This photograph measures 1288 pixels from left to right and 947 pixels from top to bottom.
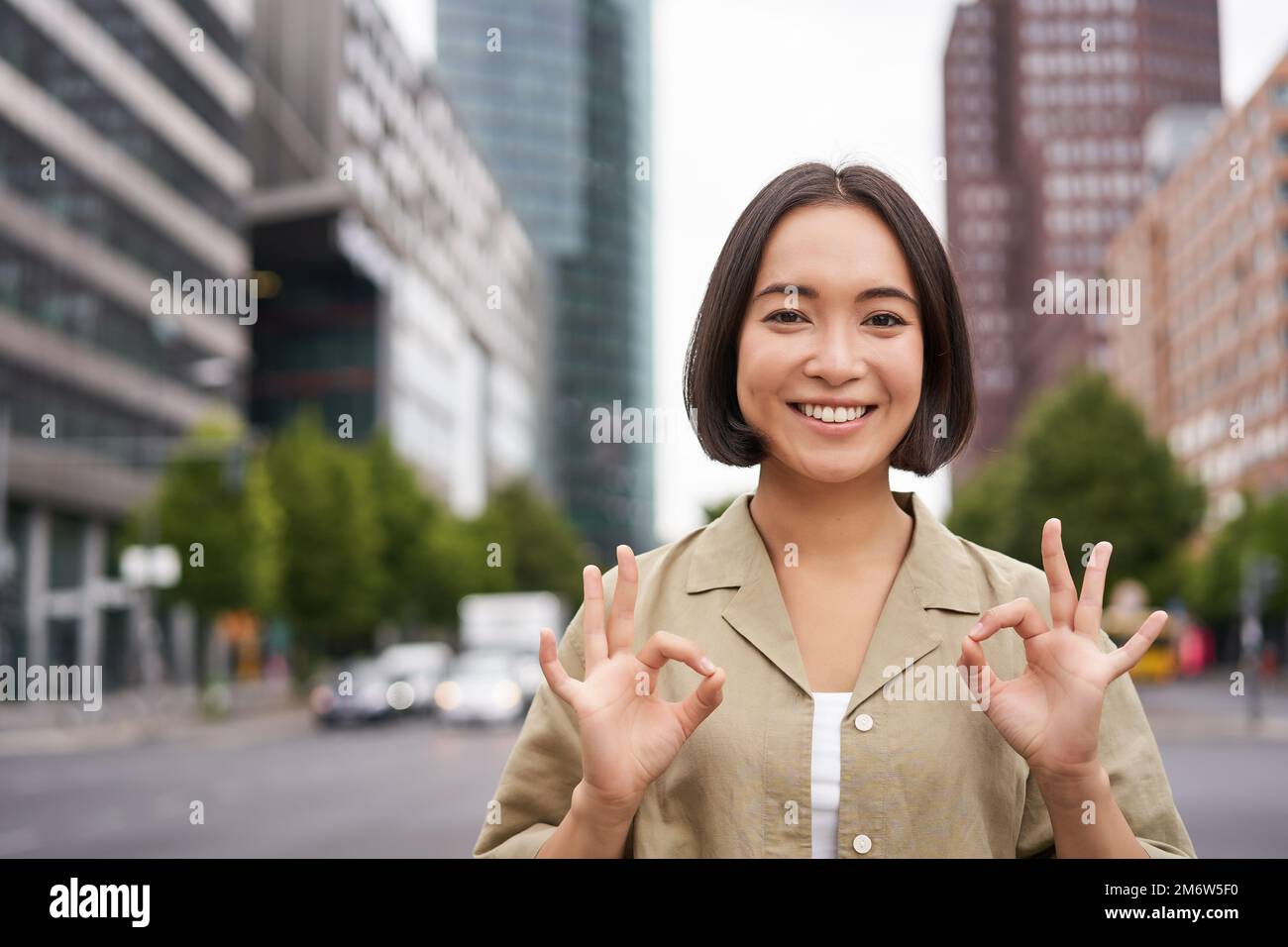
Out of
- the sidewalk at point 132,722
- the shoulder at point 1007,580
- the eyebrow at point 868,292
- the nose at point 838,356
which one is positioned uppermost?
the eyebrow at point 868,292

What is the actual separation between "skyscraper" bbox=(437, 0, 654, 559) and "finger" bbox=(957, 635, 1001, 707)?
11398cm

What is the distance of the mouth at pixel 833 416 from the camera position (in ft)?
6.29

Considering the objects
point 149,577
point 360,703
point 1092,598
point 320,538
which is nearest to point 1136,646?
point 1092,598

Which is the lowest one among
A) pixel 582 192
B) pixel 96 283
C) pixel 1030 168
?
pixel 96 283

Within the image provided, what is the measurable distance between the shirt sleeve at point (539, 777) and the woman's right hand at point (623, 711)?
24 cm

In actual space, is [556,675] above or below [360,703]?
above

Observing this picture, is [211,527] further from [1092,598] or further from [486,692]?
[1092,598]

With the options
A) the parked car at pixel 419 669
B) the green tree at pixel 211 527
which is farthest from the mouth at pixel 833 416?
the green tree at pixel 211 527

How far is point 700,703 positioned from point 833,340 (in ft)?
1.80

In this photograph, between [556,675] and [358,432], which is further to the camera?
[358,432]

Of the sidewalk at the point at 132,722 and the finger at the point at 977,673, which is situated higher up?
the finger at the point at 977,673

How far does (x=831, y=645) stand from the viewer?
1985 millimetres

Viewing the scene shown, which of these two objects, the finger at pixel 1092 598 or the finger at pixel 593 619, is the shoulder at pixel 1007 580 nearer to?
the finger at pixel 1092 598
